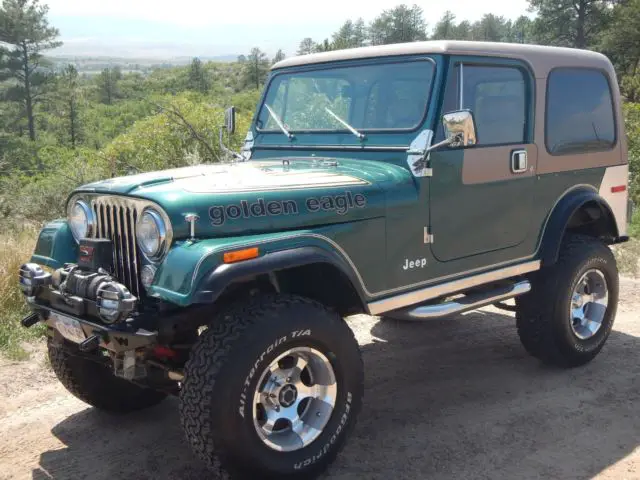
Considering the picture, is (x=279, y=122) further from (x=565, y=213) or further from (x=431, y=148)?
(x=565, y=213)

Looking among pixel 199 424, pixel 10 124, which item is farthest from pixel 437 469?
pixel 10 124

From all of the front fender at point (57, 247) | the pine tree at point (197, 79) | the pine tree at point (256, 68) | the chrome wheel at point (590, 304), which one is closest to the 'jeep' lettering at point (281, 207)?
the front fender at point (57, 247)

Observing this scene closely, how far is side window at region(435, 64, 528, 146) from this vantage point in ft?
13.5

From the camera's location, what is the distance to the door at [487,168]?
4059 millimetres

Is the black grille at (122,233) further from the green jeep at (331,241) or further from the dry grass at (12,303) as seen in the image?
the dry grass at (12,303)

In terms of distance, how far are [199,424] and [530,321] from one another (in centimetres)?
273

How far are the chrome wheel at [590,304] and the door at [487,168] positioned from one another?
2.91 feet

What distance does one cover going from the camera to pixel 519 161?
14.6 ft

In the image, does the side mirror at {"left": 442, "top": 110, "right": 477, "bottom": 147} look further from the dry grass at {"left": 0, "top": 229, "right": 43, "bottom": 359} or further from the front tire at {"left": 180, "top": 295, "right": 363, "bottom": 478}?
the dry grass at {"left": 0, "top": 229, "right": 43, "bottom": 359}

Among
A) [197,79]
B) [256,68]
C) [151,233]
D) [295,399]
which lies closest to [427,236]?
[295,399]

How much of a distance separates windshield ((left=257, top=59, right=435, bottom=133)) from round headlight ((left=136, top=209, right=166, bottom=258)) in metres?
1.59

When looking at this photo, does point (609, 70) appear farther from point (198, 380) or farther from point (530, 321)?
point (198, 380)

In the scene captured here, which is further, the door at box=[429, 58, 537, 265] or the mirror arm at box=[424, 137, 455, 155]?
the door at box=[429, 58, 537, 265]

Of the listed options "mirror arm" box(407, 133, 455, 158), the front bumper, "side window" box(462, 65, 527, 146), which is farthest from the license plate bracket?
"side window" box(462, 65, 527, 146)
